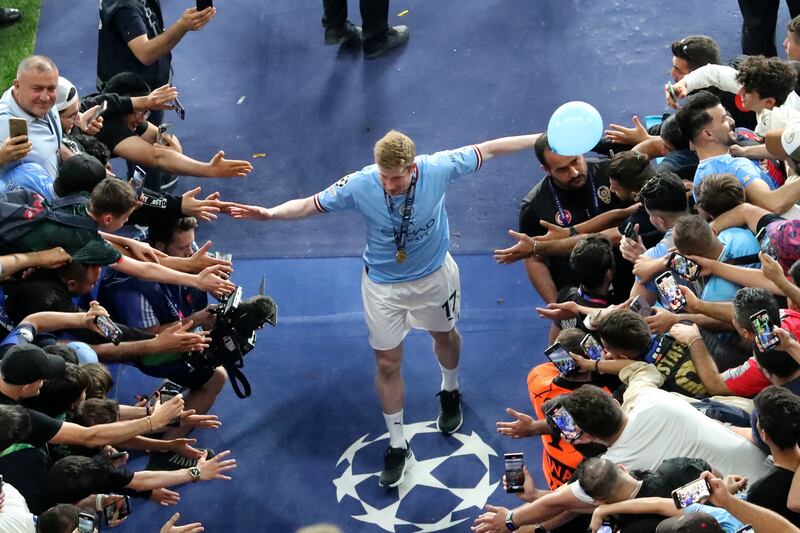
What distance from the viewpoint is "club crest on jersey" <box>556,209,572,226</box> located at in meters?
6.50

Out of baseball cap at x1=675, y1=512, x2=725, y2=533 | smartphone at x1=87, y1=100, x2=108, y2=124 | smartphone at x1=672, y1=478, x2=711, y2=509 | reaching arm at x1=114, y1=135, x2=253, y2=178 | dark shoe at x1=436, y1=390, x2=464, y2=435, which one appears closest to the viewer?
baseball cap at x1=675, y1=512, x2=725, y2=533

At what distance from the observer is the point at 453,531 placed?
6.05 meters

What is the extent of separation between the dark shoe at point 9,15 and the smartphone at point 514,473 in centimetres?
738

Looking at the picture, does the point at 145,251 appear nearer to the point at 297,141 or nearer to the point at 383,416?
the point at 383,416

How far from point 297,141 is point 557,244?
3352 mm

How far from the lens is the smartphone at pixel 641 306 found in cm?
587

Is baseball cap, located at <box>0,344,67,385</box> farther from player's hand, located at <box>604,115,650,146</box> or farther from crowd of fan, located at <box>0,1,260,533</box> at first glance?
player's hand, located at <box>604,115,650,146</box>

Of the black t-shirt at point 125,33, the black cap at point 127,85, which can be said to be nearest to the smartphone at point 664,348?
the black cap at point 127,85

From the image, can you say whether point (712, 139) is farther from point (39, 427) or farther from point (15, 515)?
point (15, 515)

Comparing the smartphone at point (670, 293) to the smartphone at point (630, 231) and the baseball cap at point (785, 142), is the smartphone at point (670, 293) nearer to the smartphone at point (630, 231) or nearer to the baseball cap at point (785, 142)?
the smartphone at point (630, 231)

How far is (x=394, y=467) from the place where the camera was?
21.0ft

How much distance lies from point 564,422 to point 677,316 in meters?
1.06

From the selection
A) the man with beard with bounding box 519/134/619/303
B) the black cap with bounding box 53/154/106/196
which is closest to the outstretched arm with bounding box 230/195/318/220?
the black cap with bounding box 53/154/106/196

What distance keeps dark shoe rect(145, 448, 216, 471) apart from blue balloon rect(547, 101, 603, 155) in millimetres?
2866
